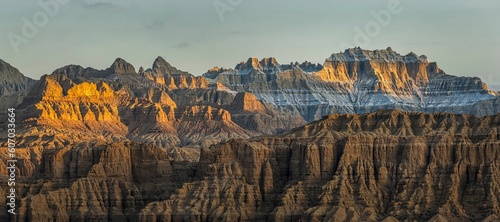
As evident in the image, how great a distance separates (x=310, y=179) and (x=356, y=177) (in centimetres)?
499

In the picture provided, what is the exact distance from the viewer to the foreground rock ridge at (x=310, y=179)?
14950cm

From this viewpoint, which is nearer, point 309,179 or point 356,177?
point 356,177

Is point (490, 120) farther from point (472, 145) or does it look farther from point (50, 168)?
point (50, 168)

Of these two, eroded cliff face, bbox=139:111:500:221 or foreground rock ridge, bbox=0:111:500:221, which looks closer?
eroded cliff face, bbox=139:111:500:221

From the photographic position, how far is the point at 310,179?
156250mm

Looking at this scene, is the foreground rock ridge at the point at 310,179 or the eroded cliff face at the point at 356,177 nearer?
the eroded cliff face at the point at 356,177

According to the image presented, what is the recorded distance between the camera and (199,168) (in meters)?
166

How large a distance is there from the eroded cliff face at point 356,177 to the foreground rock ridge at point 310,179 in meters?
0.14

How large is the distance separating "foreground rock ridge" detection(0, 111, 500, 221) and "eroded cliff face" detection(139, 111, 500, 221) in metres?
0.14

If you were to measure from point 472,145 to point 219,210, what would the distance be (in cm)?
2760

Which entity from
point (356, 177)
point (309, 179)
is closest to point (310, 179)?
point (309, 179)

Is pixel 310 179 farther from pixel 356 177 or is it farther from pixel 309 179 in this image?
pixel 356 177

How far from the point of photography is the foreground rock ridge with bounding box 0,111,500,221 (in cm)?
14950

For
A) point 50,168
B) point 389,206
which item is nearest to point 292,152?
Answer: point 389,206
